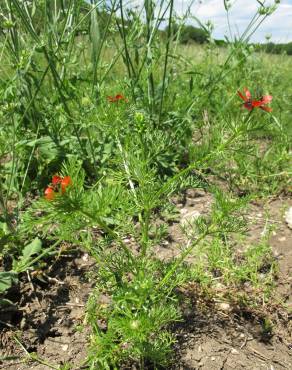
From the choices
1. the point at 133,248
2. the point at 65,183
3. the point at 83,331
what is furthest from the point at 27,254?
the point at 65,183

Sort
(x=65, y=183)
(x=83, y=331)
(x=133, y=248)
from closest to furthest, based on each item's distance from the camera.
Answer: (x=65, y=183), (x=83, y=331), (x=133, y=248)

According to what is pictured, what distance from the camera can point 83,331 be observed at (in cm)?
150

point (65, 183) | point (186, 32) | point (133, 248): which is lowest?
point (133, 248)

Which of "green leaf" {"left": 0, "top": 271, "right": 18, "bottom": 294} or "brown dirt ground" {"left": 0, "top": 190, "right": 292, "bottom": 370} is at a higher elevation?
"green leaf" {"left": 0, "top": 271, "right": 18, "bottom": 294}

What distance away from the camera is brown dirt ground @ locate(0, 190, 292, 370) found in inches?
55.4

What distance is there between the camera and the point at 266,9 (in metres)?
2.02

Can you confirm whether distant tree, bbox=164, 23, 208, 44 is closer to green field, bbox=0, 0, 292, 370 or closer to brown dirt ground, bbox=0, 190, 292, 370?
green field, bbox=0, 0, 292, 370

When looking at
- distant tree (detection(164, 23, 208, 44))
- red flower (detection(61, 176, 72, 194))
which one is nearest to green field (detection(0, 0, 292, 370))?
red flower (detection(61, 176, 72, 194))

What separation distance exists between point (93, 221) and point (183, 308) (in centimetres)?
65

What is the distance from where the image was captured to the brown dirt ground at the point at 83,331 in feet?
4.61

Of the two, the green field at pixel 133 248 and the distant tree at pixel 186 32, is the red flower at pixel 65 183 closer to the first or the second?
the green field at pixel 133 248

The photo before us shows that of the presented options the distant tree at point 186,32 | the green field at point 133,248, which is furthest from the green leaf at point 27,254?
the distant tree at point 186,32

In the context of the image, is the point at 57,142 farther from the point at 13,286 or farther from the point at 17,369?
the point at 17,369

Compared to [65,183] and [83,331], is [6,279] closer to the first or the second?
[83,331]
